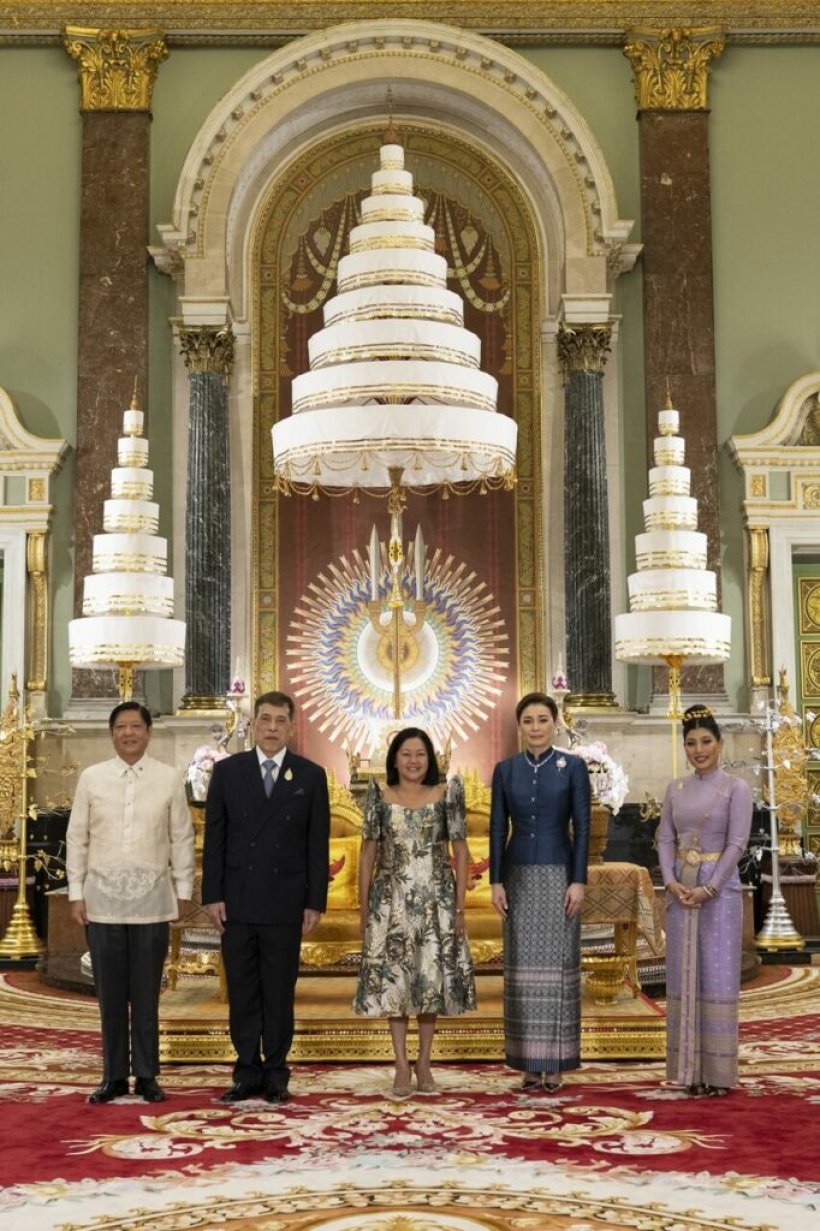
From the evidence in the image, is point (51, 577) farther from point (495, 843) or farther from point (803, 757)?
point (495, 843)

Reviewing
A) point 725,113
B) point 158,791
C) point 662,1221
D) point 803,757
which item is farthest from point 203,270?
point 662,1221

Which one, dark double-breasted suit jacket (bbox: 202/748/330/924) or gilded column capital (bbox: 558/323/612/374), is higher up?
gilded column capital (bbox: 558/323/612/374)

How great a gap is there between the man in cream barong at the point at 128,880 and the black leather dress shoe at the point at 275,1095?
376 millimetres

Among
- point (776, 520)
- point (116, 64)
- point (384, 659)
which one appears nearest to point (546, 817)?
point (384, 659)

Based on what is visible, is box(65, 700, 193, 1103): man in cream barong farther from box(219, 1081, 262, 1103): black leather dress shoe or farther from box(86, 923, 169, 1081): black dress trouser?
box(219, 1081, 262, 1103): black leather dress shoe

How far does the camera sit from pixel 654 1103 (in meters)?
5.15

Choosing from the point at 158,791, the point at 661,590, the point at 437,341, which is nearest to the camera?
the point at 158,791

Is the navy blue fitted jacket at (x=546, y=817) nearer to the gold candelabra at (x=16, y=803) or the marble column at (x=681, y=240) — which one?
the gold candelabra at (x=16, y=803)

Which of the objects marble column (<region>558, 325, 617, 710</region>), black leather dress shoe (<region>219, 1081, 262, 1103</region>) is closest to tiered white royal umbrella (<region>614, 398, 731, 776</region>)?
marble column (<region>558, 325, 617, 710</region>)

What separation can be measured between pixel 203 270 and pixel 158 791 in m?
7.06

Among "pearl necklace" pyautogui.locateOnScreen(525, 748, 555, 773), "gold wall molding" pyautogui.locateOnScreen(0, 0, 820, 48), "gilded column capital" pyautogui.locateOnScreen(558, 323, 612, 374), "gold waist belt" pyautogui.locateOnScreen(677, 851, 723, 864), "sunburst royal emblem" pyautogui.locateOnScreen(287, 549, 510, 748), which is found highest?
"gold wall molding" pyautogui.locateOnScreen(0, 0, 820, 48)

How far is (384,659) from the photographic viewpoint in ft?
39.3

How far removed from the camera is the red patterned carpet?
3797 mm

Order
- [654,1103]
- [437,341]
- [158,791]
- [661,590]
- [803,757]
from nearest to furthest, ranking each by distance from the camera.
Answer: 1. [654,1103]
2. [158,791]
3. [437,341]
4. [661,590]
5. [803,757]
